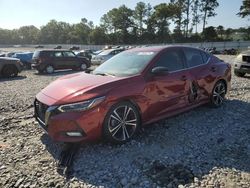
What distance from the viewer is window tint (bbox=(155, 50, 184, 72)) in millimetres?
5264

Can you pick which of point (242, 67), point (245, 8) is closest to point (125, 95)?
point (242, 67)

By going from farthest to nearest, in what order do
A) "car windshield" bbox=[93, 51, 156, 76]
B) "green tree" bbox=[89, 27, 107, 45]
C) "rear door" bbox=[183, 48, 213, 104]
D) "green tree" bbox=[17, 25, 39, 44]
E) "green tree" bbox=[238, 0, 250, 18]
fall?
"green tree" bbox=[17, 25, 39, 44] → "green tree" bbox=[89, 27, 107, 45] → "green tree" bbox=[238, 0, 250, 18] → "rear door" bbox=[183, 48, 213, 104] → "car windshield" bbox=[93, 51, 156, 76]

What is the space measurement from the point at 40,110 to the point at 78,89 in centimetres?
79

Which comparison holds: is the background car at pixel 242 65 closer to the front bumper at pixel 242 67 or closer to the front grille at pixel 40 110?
the front bumper at pixel 242 67

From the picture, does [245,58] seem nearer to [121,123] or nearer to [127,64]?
[127,64]

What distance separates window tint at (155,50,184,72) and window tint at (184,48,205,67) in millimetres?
277

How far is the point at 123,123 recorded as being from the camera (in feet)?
14.9

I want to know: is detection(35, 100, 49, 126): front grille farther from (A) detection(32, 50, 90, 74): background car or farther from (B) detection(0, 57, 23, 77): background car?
(A) detection(32, 50, 90, 74): background car

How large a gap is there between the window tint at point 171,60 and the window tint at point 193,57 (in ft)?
0.91

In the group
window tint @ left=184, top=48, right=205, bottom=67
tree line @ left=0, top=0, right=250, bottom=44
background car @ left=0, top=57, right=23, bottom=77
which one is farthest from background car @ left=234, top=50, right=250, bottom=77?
tree line @ left=0, top=0, right=250, bottom=44

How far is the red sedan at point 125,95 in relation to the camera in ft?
13.6

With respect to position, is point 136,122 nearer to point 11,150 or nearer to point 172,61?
point 172,61

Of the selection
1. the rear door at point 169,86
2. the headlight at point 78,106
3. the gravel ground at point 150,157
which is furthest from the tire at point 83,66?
the headlight at point 78,106

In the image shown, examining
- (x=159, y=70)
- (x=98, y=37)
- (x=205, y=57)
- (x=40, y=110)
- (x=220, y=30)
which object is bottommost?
(x=40, y=110)
